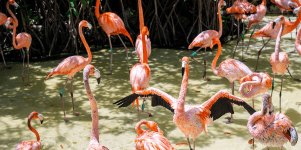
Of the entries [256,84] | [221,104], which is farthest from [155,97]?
[256,84]

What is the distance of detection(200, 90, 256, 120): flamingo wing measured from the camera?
3.39 metres

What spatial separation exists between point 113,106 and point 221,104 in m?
2.10

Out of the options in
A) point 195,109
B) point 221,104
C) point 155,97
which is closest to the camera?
point 195,109

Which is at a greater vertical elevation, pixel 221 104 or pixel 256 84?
pixel 256 84

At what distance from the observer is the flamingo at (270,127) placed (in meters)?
3.08

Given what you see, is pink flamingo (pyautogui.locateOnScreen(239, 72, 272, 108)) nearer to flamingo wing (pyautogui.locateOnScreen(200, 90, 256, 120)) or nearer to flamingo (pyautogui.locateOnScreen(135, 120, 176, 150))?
flamingo wing (pyautogui.locateOnScreen(200, 90, 256, 120))

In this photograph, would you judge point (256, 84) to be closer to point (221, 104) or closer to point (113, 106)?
point (221, 104)

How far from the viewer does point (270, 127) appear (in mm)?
3129

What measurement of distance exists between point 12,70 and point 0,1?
2.01 meters

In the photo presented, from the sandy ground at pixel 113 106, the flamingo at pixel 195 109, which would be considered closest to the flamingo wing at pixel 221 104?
the flamingo at pixel 195 109

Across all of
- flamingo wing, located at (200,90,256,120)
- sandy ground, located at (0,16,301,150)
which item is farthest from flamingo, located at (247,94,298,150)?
sandy ground, located at (0,16,301,150)

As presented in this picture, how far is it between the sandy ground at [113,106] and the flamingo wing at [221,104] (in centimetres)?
51

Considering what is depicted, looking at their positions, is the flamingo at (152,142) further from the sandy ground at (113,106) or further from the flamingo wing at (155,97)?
the sandy ground at (113,106)

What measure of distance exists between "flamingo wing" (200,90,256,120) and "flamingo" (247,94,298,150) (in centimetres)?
21
